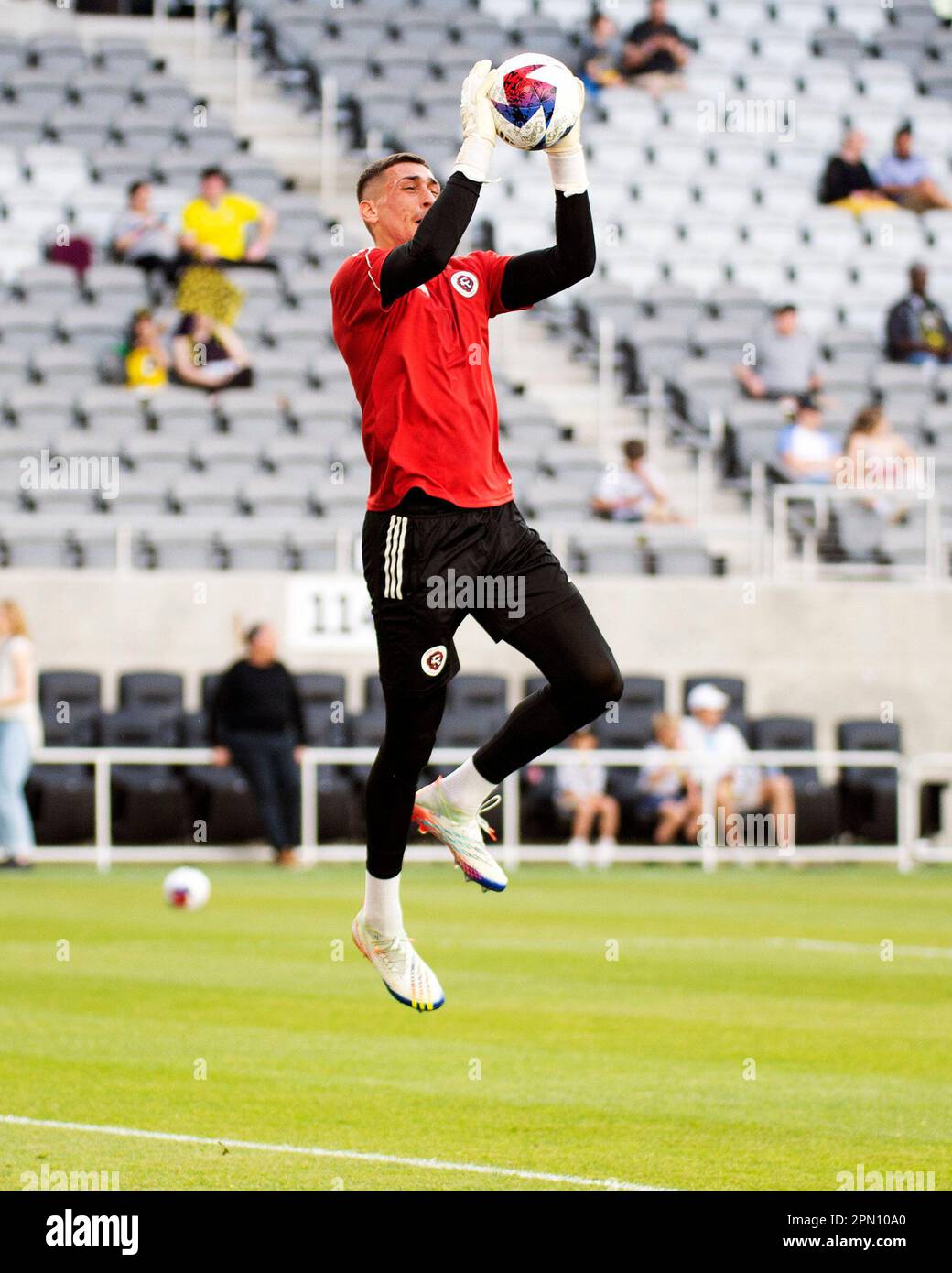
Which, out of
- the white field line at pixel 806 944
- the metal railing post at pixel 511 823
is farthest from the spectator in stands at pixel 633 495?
the white field line at pixel 806 944

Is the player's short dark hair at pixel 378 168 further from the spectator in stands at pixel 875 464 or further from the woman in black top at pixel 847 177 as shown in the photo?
the woman in black top at pixel 847 177

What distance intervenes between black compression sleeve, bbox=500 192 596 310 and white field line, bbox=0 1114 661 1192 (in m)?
2.63

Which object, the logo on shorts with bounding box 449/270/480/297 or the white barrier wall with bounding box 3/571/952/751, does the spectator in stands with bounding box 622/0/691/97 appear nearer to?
the white barrier wall with bounding box 3/571/952/751

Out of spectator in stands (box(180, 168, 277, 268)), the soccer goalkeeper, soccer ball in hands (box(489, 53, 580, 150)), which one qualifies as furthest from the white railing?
soccer ball in hands (box(489, 53, 580, 150))

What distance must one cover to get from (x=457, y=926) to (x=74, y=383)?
9.89 m

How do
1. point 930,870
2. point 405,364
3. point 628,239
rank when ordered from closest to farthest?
point 405,364 → point 930,870 → point 628,239

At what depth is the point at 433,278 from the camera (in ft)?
23.7

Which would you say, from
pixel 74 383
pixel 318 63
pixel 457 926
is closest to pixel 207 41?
pixel 318 63

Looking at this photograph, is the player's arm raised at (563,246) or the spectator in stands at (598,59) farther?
the spectator in stands at (598,59)

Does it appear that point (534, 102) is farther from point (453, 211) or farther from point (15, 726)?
point (15, 726)

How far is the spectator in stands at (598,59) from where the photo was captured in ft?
94.8

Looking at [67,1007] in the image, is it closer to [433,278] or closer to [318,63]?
[433,278]

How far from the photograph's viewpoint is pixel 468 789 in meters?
7.68

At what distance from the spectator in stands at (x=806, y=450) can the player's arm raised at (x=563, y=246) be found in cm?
1559
